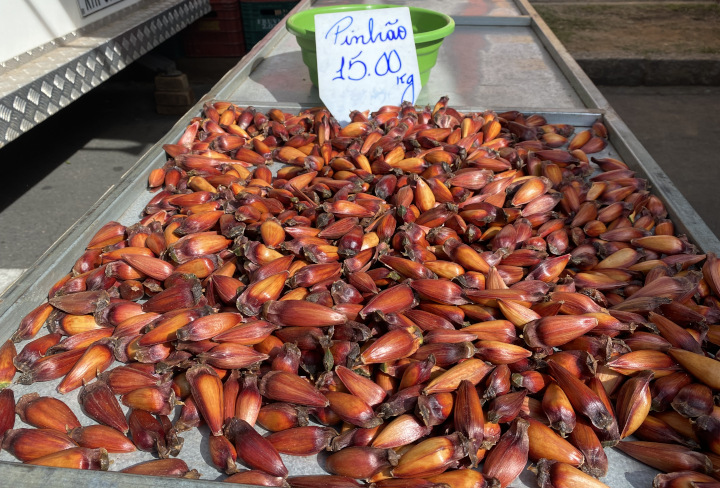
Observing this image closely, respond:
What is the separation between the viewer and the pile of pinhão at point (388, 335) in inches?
37.1

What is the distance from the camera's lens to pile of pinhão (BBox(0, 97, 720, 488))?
3.09ft

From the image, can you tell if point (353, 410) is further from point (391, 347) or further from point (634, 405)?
point (634, 405)

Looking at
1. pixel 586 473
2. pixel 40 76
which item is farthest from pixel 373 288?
pixel 40 76

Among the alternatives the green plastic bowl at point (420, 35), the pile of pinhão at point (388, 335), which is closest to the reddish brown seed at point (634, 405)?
the pile of pinhão at point (388, 335)

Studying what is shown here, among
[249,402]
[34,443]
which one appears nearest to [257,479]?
[249,402]

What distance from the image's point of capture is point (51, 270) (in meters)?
1.33

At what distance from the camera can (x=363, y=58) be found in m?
2.07

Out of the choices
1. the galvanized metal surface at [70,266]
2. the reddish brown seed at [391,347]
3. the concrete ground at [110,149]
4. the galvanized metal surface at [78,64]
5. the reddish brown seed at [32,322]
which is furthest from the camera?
the concrete ground at [110,149]

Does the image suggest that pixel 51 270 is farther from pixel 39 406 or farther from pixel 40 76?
pixel 40 76

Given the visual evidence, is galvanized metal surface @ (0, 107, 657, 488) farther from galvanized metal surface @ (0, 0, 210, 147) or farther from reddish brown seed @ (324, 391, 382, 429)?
galvanized metal surface @ (0, 0, 210, 147)

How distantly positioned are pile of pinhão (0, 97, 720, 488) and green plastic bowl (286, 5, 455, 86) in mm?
710

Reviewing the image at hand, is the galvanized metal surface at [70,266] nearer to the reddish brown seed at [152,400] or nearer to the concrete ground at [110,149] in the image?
the reddish brown seed at [152,400]

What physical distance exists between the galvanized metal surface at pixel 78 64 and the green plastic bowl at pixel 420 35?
1519mm

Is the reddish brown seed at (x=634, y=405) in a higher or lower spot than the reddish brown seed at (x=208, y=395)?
lower
